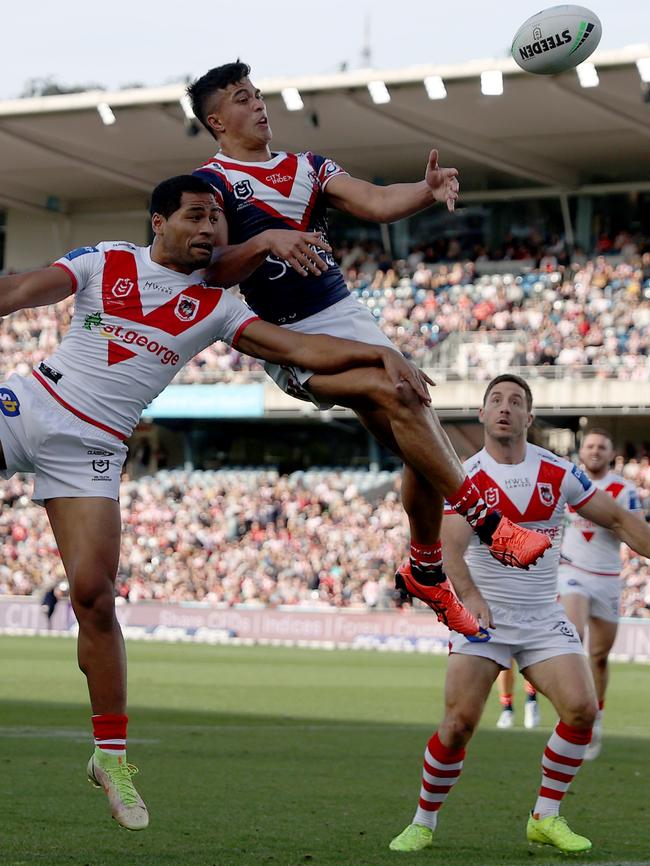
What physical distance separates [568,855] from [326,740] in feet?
20.9

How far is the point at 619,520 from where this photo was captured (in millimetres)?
8617

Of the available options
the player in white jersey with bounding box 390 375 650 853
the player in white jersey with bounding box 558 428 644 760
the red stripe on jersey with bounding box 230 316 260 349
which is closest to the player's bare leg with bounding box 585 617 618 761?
the player in white jersey with bounding box 558 428 644 760

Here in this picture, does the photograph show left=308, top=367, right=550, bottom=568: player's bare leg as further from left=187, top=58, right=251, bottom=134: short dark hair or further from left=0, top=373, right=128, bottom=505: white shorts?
left=187, top=58, right=251, bottom=134: short dark hair

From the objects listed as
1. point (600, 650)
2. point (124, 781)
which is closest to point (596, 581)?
point (600, 650)

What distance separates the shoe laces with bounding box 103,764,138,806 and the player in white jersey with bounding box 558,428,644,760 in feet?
22.3

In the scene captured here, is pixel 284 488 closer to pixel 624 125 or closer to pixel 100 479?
pixel 624 125

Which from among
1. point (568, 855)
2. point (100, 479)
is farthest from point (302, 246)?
point (568, 855)

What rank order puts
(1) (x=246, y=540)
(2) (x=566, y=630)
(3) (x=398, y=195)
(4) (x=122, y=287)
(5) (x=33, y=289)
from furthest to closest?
1. (1) (x=246, y=540)
2. (2) (x=566, y=630)
3. (4) (x=122, y=287)
4. (3) (x=398, y=195)
5. (5) (x=33, y=289)

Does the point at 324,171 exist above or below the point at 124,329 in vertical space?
above

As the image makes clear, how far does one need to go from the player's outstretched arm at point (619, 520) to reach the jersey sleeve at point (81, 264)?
329 centimetres

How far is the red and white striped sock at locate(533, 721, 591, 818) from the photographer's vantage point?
8.34 meters

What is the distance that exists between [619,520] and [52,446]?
3.35m

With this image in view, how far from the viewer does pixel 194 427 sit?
135 ft

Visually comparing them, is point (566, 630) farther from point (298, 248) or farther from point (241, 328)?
point (298, 248)
